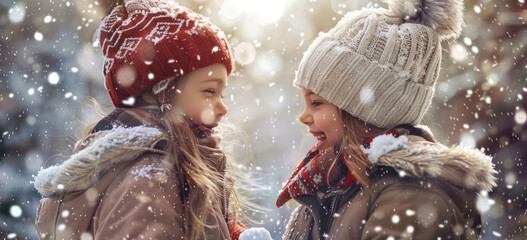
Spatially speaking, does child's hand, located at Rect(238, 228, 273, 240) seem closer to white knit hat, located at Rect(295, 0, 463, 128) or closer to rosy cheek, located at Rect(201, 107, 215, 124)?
rosy cheek, located at Rect(201, 107, 215, 124)

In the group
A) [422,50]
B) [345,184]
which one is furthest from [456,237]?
[422,50]

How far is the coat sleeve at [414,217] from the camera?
1.43m

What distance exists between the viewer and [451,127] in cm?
337

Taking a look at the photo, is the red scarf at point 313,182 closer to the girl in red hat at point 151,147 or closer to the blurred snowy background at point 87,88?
the girl in red hat at point 151,147

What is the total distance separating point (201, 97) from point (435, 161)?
2.85 feet

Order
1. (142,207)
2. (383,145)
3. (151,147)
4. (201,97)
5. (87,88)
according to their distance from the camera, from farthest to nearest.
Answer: (87,88) < (201,97) < (383,145) < (151,147) < (142,207)

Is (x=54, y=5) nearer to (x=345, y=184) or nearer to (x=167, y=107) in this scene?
(x=167, y=107)

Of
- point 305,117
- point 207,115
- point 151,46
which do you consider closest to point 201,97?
point 207,115

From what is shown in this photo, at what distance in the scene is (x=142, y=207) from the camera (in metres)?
1.34

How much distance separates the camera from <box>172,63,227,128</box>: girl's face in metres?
1.70

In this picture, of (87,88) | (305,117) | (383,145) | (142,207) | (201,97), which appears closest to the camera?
(142,207)

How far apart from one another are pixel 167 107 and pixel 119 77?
22 centimetres

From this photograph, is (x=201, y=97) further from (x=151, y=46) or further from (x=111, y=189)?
(x=111, y=189)

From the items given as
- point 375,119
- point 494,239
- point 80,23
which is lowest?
point 494,239
